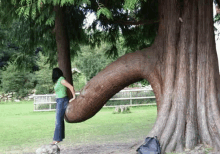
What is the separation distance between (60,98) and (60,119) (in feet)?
1.47

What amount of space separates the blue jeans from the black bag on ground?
175 cm

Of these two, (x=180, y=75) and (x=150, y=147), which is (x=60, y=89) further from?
(x=180, y=75)

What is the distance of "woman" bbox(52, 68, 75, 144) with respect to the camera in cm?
681

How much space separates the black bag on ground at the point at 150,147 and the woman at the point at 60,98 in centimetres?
177

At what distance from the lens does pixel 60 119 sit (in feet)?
22.8

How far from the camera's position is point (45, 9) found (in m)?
6.48

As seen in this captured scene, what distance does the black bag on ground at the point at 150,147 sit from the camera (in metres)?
5.82

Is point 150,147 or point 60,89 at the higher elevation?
point 60,89

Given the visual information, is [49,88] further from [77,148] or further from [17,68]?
[77,148]

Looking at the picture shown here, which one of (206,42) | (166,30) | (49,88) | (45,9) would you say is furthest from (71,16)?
(49,88)

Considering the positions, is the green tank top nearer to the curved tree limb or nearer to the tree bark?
the curved tree limb

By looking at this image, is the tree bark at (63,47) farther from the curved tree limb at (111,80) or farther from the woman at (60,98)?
the woman at (60,98)

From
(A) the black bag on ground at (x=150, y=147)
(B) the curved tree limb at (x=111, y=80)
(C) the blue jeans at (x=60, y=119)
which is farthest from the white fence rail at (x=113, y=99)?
(A) the black bag on ground at (x=150, y=147)

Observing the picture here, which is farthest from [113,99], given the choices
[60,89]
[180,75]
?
[180,75]
